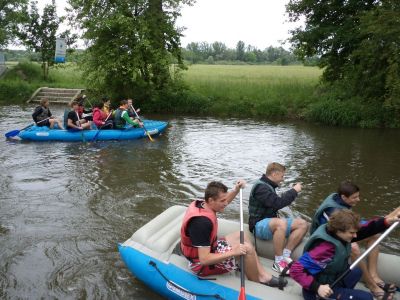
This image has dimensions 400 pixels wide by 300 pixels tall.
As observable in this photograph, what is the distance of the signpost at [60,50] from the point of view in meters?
22.9

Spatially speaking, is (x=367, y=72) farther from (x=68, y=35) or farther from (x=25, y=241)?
(x=68, y=35)

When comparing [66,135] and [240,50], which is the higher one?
[240,50]

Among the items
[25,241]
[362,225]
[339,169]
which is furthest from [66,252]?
[339,169]

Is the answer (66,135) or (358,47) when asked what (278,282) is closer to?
(66,135)

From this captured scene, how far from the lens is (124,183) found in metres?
8.66

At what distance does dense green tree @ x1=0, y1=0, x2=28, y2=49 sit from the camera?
80.4 feet

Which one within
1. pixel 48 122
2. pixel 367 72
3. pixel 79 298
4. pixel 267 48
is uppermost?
pixel 267 48

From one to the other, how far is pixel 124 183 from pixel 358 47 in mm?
10321

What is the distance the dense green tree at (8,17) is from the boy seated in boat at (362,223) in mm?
23783

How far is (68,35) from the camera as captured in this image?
24.8 meters

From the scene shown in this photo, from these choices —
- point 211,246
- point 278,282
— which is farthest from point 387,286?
point 211,246

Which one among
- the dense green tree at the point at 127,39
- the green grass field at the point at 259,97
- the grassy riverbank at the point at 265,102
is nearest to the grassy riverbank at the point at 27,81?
the grassy riverbank at the point at 265,102

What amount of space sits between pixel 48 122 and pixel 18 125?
9.51ft

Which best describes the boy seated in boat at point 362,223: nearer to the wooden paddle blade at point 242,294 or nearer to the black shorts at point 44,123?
the wooden paddle blade at point 242,294
